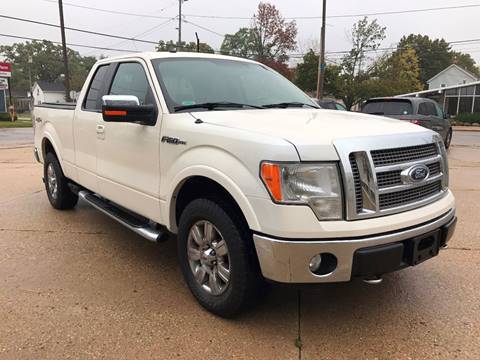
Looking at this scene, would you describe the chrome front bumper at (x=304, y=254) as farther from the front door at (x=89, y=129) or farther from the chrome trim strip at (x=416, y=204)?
the front door at (x=89, y=129)

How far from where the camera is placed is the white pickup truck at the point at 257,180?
249 centimetres

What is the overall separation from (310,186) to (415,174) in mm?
764

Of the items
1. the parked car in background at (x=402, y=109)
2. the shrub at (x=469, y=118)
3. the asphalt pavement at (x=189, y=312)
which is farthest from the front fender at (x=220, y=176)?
the shrub at (x=469, y=118)

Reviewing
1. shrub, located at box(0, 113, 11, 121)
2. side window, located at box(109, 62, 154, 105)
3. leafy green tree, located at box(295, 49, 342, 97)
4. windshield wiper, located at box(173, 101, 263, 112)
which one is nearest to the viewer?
windshield wiper, located at box(173, 101, 263, 112)

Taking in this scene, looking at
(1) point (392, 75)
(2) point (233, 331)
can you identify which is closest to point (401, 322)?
(2) point (233, 331)

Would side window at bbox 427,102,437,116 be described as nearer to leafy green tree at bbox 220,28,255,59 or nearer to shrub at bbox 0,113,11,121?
shrub at bbox 0,113,11,121

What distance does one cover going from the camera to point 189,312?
3.14 m

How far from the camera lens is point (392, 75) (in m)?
49.0

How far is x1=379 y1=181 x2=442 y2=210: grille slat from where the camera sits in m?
2.64

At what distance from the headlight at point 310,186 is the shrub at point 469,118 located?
38.4m

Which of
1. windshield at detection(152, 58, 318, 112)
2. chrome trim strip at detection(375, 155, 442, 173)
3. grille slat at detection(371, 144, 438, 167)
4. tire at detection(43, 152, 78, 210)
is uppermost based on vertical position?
windshield at detection(152, 58, 318, 112)

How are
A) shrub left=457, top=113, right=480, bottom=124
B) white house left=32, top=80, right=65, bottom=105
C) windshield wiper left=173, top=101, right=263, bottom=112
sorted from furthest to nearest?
1. white house left=32, top=80, right=65, bottom=105
2. shrub left=457, top=113, right=480, bottom=124
3. windshield wiper left=173, top=101, right=263, bottom=112

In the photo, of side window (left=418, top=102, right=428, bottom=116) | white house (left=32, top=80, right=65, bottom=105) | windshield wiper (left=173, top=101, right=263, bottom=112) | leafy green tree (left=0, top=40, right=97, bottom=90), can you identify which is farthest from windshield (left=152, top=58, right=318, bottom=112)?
leafy green tree (left=0, top=40, right=97, bottom=90)

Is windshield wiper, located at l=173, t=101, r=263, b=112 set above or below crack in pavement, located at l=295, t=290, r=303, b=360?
above
